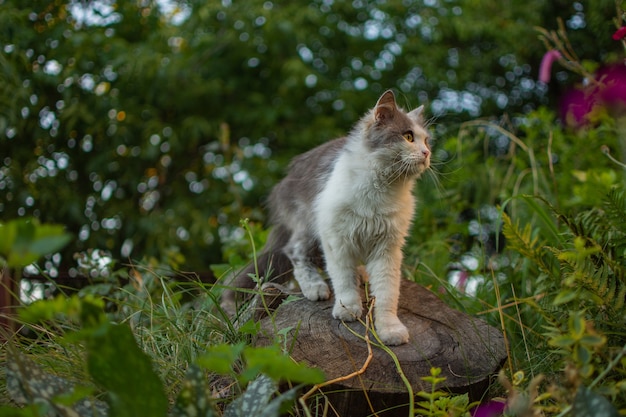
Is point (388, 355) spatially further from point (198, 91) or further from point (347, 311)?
point (198, 91)

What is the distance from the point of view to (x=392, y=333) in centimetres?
215

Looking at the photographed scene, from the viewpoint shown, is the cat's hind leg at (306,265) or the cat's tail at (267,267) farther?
the cat's tail at (267,267)

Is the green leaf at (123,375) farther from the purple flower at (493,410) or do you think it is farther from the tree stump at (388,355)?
the purple flower at (493,410)

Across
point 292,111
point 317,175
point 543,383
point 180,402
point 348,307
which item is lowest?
point 292,111

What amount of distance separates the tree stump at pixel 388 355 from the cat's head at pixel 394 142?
60 centimetres

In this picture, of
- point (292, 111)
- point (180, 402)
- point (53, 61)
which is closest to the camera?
point (180, 402)

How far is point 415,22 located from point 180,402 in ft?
16.5

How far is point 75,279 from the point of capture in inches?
124

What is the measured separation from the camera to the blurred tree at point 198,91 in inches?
159

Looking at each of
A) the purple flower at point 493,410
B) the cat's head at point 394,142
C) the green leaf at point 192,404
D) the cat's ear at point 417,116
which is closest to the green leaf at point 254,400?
the green leaf at point 192,404

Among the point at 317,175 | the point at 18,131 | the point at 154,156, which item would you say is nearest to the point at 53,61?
the point at 18,131

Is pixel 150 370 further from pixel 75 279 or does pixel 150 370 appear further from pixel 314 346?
pixel 75 279

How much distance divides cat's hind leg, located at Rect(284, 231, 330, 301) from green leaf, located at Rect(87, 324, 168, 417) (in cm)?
113

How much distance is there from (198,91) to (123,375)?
358 cm
